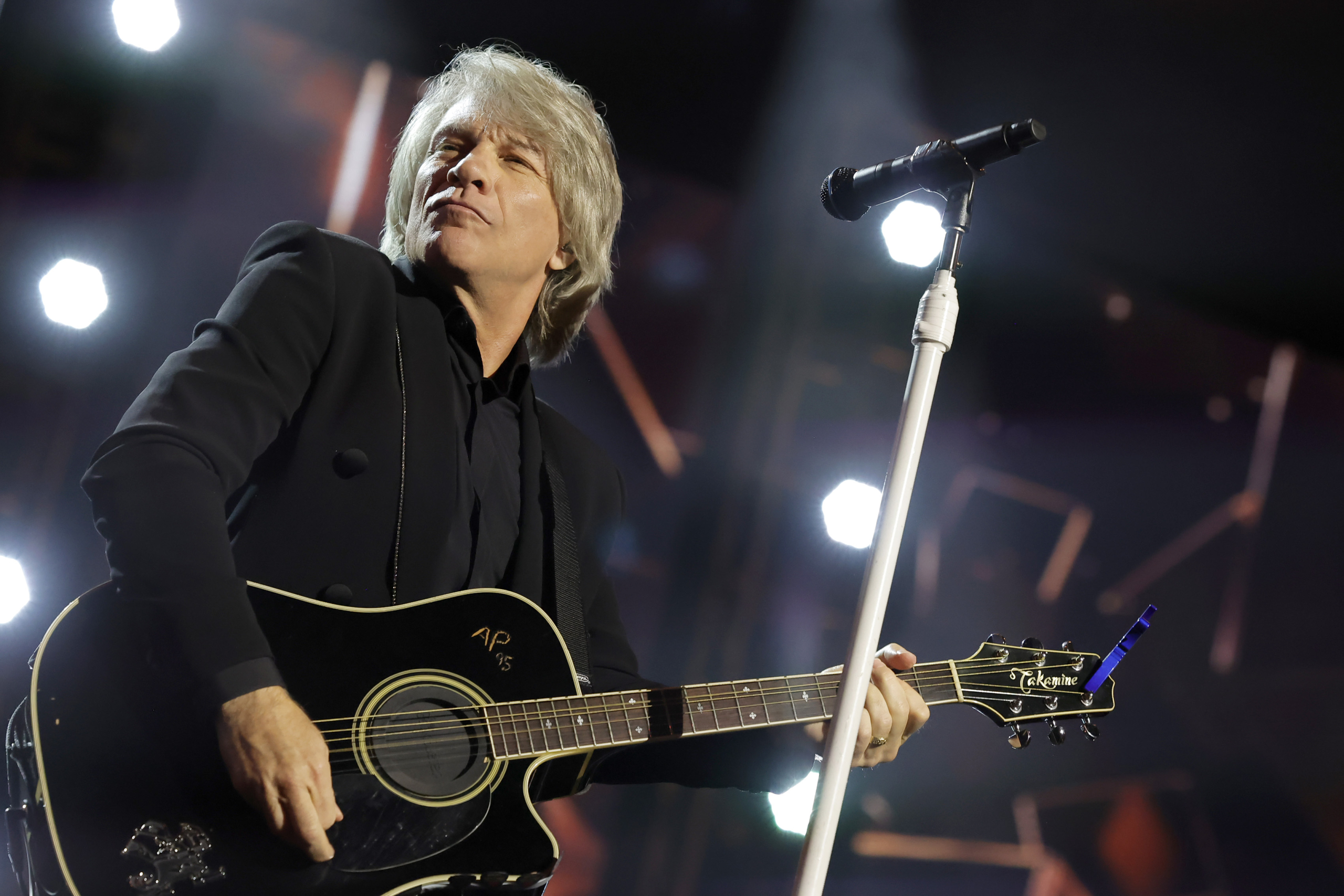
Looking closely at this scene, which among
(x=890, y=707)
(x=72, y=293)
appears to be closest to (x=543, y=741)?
(x=890, y=707)

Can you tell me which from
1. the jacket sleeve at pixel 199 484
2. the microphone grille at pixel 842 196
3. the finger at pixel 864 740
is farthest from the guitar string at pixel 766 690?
the microphone grille at pixel 842 196

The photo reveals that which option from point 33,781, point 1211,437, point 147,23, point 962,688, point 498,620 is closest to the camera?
point 33,781

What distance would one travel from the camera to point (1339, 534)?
390 centimetres

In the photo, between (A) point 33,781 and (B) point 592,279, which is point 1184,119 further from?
(A) point 33,781

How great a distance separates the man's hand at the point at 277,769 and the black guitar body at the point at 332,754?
0.03 metres

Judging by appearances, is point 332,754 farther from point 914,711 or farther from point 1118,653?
point 1118,653

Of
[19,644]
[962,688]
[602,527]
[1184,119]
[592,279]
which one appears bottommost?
[19,644]

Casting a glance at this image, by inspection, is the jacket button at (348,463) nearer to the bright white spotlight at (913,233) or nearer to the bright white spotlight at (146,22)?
the bright white spotlight at (146,22)

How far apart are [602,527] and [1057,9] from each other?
2.39 m

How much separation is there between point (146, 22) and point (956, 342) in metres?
3.07

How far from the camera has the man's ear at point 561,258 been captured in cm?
251

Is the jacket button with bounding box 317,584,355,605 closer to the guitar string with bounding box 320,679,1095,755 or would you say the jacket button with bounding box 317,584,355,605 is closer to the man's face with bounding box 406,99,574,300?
the guitar string with bounding box 320,679,1095,755

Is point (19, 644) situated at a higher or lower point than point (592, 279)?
lower

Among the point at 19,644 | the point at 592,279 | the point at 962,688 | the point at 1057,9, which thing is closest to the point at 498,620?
the point at 962,688
